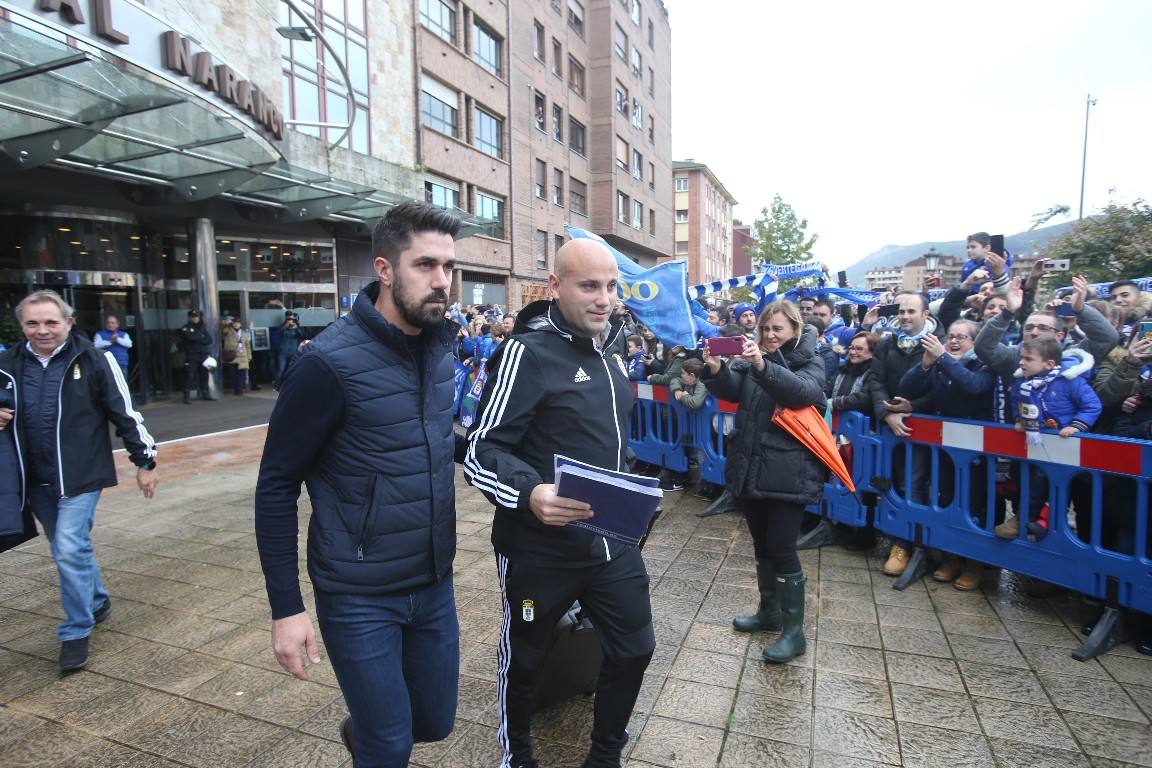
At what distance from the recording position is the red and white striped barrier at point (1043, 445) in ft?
11.9

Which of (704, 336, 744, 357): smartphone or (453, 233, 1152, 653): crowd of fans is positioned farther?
(453, 233, 1152, 653): crowd of fans

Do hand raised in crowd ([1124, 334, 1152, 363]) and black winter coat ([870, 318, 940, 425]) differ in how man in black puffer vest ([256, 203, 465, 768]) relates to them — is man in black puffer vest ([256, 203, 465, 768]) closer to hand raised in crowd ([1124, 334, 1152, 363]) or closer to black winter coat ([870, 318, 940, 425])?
black winter coat ([870, 318, 940, 425])

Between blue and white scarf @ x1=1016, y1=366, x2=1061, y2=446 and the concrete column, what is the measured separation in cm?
1517

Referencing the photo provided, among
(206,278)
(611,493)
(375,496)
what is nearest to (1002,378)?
(611,493)

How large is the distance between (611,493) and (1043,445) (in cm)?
346

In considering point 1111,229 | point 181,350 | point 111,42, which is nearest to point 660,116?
point 1111,229

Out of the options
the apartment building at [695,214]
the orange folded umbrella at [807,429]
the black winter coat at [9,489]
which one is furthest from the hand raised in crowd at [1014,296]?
the apartment building at [695,214]

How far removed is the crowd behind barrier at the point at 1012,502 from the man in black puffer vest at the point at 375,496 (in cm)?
354

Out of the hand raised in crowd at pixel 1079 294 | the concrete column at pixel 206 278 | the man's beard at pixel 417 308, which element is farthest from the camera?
the concrete column at pixel 206 278

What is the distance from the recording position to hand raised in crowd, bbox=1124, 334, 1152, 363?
3977 millimetres

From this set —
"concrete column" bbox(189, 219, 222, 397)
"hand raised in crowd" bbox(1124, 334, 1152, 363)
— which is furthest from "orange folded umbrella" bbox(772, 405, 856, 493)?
"concrete column" bbox(189, 219, 222, 397)

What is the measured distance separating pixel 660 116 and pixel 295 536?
155 feet

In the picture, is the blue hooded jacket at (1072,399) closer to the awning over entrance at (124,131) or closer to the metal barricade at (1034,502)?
the metal barricade at (1034,502)

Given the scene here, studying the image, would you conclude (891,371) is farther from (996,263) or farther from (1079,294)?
(1079,294)
